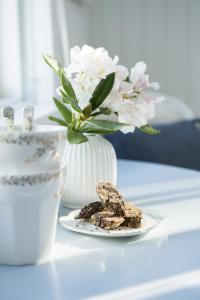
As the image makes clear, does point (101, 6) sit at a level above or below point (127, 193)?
above

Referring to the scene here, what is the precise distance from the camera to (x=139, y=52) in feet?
10.7

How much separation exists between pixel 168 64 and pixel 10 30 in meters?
1.24

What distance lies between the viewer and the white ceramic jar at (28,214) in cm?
86

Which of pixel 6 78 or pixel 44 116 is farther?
pixel 6 78

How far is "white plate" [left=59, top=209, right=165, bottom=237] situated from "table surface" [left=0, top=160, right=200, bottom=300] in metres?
0.01

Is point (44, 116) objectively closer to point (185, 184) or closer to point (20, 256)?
point (185, 184)

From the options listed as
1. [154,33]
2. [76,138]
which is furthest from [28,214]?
[154,33]

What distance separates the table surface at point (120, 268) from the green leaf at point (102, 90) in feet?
0.72

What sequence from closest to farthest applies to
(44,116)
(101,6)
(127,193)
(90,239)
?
(90,239) < (127,193) < (44,116) < (101,6)

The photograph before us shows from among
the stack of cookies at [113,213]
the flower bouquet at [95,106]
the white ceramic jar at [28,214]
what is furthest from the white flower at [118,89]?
the white ceramic jar at [28,214]

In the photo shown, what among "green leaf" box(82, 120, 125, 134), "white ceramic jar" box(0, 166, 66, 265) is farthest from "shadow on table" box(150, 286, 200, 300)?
"green leaf" box(82, 120, 125, 134)

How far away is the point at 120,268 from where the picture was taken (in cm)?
89

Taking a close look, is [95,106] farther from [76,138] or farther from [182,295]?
[182,295]

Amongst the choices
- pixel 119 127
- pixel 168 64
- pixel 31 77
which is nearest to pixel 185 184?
pixel 119 127
